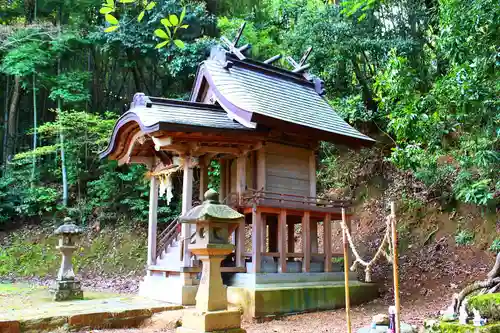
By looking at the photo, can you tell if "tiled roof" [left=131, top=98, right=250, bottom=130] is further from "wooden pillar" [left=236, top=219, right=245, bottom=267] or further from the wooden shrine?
"wooden pillar" [left=236, top=219, right=245, bottom=267]

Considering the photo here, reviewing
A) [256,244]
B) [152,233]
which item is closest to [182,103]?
[152,233]

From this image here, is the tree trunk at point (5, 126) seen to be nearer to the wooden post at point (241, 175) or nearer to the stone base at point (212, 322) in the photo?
the wooden post at point (241, 175)

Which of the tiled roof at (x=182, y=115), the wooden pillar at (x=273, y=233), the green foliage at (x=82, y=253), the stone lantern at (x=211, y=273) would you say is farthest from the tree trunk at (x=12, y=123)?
the stone lantern at (x=211, y=273)

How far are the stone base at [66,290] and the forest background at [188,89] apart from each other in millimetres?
7371

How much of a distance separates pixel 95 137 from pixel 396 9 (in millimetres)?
12532

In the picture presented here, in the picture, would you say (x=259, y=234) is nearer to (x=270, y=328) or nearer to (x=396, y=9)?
(x=270, y=328)

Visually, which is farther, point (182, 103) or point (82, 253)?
point (82, 253)

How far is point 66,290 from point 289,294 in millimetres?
4695

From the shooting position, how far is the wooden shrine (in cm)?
830

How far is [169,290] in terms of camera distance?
8.66 metres

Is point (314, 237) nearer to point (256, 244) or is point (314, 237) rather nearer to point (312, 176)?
point (312, 176)

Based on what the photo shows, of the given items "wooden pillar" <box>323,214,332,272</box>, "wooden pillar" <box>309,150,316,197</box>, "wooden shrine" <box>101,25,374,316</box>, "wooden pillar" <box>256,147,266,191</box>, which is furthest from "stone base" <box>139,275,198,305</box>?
"wooden pillar" <box>309,150,316,197</box>

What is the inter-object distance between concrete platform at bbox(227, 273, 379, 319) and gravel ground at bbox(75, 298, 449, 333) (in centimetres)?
20

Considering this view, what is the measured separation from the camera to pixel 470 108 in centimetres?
693
